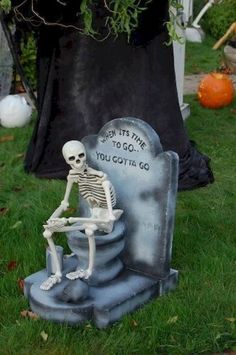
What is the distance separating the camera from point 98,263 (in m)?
4.45

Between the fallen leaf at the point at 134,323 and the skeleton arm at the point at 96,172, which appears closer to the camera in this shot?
the fallen leaf at the point at 134,323

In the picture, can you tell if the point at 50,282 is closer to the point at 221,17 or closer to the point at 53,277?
the point at 53,277

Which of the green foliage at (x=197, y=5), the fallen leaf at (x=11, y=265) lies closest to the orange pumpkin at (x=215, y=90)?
the fallen leaf at (x=11, y=265)

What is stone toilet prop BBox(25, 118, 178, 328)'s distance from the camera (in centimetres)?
427

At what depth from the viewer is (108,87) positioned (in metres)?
6.40

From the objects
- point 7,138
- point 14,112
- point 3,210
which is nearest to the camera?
point 3,210

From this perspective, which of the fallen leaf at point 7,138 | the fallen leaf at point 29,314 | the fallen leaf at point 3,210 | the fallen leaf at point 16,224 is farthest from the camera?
the fallen leaf at point 7,138

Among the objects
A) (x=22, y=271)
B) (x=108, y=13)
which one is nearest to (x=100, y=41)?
(x=108, y=13)

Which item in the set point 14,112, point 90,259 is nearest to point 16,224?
point 90,259

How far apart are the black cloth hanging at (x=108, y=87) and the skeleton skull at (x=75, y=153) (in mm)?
2152

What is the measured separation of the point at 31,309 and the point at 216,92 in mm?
5441

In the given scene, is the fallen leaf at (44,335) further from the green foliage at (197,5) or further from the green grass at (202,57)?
the green foliage at (197,5)

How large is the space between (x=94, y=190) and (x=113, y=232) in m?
0.28

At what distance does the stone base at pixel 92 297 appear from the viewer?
420 cm
